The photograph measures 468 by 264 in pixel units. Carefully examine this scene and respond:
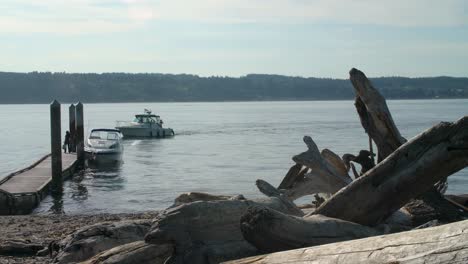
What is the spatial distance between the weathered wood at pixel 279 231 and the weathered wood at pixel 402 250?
1.60ft

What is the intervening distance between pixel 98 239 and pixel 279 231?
2.69 meters

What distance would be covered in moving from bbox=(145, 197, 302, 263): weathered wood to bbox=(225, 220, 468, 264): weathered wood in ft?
3.77

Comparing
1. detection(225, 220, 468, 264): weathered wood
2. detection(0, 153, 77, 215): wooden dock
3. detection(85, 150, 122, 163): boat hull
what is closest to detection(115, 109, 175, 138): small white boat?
detection(85, 150, 122, 163): boat hull

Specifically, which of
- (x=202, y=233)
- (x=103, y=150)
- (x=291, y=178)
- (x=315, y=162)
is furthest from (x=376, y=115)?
(x=103, y=150)

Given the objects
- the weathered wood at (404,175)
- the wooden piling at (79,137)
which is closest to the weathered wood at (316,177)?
the weathered wood at (404,175)

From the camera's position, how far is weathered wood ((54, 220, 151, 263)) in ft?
25.1

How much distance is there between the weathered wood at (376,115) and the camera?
895 cm

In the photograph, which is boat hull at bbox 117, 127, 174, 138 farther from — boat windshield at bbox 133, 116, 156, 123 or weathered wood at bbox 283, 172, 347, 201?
weathered wood at bbox 283, 172, 347, 201

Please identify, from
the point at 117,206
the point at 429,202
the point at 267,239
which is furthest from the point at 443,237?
the point at 117,206

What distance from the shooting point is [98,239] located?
7.72m

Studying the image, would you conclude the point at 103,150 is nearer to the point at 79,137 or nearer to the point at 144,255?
the point at 79,137

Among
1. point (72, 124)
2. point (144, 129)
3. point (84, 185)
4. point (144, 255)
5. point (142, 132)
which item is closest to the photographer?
point (144, 255)

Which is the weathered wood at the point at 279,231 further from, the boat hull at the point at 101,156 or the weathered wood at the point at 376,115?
the boat hull at the point at 101,156

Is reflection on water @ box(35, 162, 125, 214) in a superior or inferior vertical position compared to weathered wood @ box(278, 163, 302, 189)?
inferior
